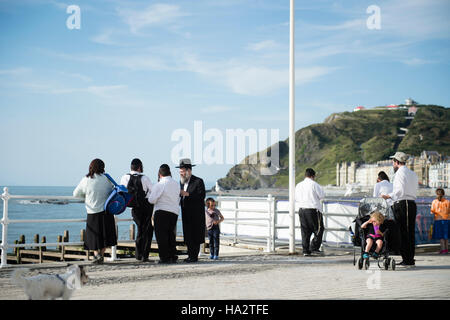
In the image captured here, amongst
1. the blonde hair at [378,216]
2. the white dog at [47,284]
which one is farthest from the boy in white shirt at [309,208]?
the white dog at [47,284]

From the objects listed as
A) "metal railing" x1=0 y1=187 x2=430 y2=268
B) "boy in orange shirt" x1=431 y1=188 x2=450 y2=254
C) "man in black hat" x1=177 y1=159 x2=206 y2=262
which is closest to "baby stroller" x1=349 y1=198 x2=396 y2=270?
"metal railing" x1=0 y1=187 x2=430 y2=268

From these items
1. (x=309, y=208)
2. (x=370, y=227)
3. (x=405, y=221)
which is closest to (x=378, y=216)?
(x=370, y=227)

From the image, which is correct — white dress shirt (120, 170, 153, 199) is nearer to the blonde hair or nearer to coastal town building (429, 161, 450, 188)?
the blonde hair

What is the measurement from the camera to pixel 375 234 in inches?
416

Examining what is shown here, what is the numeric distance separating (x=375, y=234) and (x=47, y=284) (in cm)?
659

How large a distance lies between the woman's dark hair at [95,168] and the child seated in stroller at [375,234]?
5064mm

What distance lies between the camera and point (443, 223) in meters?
15.1

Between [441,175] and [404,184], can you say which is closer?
[404,184]

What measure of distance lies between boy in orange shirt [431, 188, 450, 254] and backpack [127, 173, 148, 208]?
8053 millimetres

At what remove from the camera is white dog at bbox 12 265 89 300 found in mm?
5727

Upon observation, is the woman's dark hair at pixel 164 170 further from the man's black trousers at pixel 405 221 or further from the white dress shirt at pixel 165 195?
the man's black trousers at pixel 405 221

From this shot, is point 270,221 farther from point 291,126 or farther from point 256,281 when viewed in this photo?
point 256,281

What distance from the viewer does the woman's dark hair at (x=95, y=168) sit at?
35.5ft
